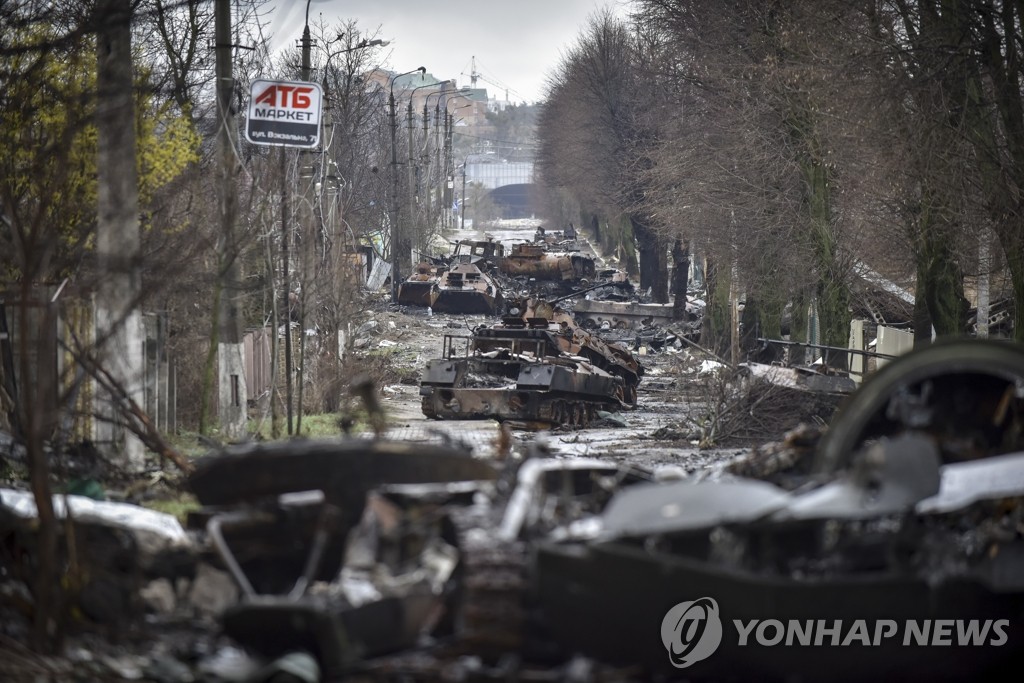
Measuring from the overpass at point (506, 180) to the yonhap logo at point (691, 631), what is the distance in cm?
17471

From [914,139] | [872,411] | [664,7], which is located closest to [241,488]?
[872,411]

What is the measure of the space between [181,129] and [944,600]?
1579cm

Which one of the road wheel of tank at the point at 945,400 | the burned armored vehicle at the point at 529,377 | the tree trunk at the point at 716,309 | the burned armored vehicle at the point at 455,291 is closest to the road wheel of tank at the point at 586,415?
the burned armored vehicle at the point at 529,377

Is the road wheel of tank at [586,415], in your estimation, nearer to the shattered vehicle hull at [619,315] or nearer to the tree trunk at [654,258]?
the shattered vehicle hull at [619,315]

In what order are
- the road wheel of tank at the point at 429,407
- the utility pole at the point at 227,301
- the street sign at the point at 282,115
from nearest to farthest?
the street sign at the point at 282,115 < the utility pole at the point at 227,301 < the road wheel of tank at the point at 429,407

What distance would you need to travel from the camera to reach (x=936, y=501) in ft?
18.4

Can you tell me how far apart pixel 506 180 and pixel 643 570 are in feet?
606

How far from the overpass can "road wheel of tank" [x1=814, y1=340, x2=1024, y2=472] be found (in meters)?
174

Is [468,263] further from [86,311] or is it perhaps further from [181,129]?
[86,311]

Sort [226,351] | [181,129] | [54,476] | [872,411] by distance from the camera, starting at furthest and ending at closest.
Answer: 1. [181,129]
2. [226,351]
3. [54,476]
4. [872,411]

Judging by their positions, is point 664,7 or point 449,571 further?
point 664,7

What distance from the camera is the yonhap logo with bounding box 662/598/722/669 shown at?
5520 mm

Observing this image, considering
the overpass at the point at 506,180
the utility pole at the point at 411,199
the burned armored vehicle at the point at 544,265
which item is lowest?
the burned armored vehicle at the point at 544,265

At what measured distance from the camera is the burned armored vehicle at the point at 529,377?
71.9 ft
